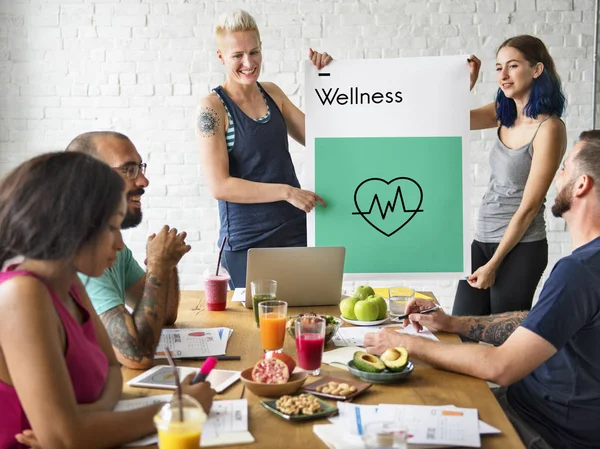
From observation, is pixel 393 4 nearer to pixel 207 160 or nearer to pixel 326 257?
pixel 207 160

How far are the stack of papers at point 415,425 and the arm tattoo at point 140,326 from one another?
20.8 inches

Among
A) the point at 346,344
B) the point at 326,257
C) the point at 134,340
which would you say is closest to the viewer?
the point at 134,340

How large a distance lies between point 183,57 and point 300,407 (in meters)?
3.33

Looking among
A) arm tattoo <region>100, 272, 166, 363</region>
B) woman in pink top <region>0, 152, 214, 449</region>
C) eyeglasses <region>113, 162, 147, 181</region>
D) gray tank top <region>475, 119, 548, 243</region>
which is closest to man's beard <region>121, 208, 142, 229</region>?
eyeglasses <region>113, 162, 147, 181</region>

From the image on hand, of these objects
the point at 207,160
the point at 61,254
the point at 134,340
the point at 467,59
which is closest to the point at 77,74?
the point at 207,160

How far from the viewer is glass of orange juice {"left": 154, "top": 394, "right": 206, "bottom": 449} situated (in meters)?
1.10

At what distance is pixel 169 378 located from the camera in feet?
5.23

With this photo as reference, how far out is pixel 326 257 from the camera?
2268mm

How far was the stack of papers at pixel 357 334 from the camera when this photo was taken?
1.93 m

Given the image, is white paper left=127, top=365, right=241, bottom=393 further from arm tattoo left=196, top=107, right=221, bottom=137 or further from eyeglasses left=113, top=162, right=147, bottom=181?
arm tattoo left=196, top=107, right=221, bottom=137

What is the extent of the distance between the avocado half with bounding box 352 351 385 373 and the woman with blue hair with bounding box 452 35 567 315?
4.60ft

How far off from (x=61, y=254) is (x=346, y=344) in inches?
35.6

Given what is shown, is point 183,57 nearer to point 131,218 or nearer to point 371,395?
point 131,218

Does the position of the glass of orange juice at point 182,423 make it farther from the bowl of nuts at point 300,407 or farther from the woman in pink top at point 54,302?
the bowl of nuts at point 300,407
